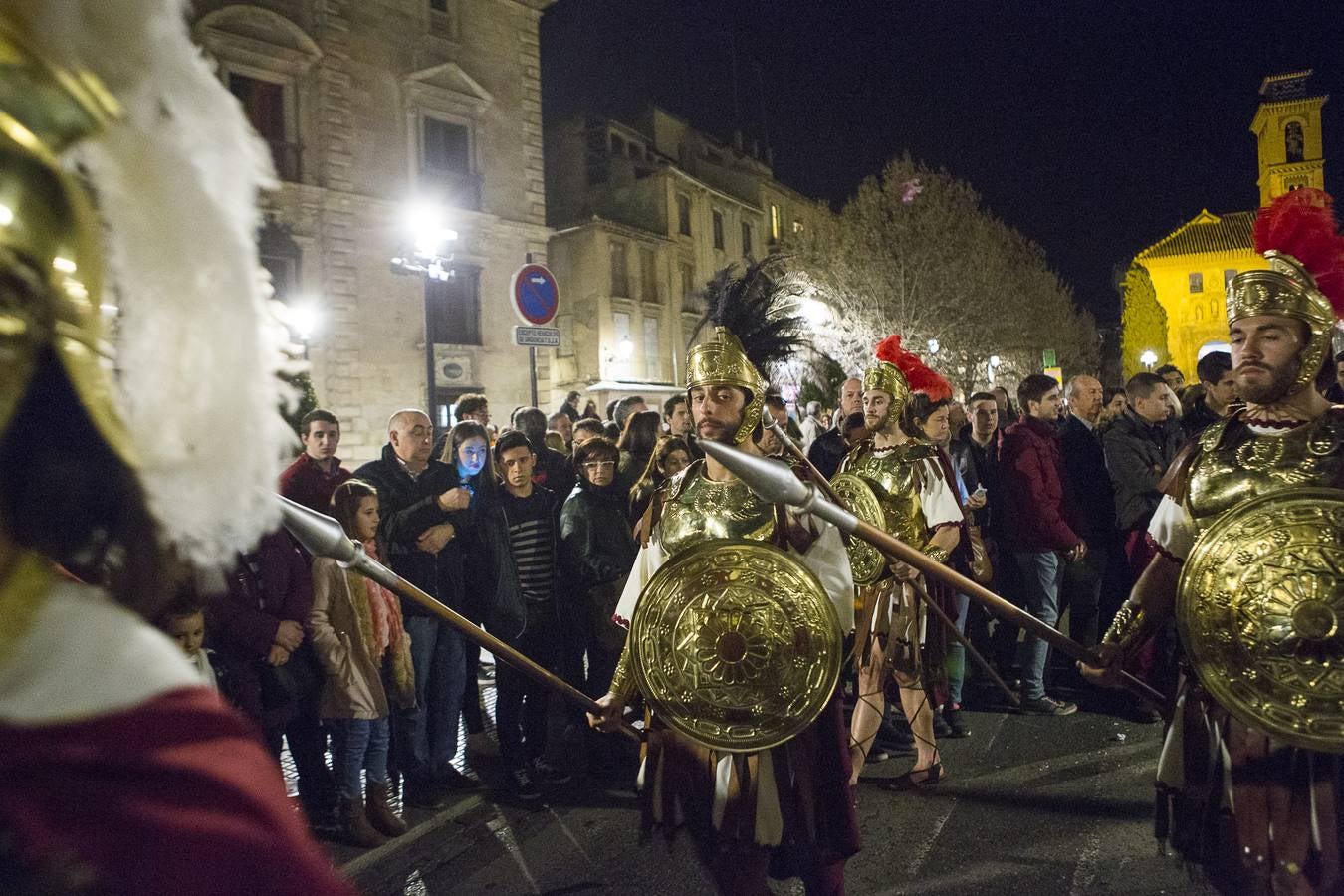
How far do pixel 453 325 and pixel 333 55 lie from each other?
23.5 ft

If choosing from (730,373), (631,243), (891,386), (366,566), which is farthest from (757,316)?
(631,243)

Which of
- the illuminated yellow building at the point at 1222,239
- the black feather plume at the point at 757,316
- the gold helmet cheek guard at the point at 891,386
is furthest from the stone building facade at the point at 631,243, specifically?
the illuminated yellow building at the point at 1222,239

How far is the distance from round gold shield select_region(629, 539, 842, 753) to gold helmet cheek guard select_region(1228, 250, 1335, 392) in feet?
5.72

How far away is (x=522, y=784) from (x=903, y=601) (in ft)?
8.27

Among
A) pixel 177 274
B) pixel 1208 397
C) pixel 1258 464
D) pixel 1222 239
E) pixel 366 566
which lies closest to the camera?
pixel 177 274

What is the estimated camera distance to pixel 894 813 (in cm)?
469

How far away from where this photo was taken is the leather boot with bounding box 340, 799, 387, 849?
14.5 ft

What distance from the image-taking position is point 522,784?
5.17 m

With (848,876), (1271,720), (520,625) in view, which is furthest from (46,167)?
(520,625)

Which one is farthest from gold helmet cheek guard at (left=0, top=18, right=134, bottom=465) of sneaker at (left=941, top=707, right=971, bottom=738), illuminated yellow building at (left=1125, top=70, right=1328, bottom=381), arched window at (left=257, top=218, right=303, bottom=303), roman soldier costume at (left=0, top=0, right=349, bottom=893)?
illuminated yellow building at (left=1125, top=70, right=1328, bottom=381)

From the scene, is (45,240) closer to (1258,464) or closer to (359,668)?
(1258,464)

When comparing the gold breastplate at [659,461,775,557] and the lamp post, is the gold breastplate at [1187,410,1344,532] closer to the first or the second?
the gold breastplate at [659,461,775,557]

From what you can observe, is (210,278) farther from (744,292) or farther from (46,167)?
(744,292)

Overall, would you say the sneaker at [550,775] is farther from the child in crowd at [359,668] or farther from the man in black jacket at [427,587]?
the child in crowd at [359,668]
